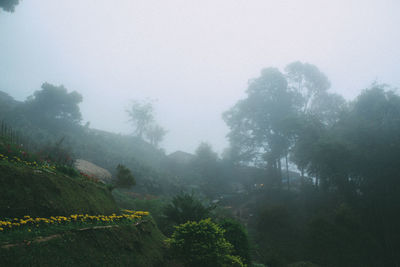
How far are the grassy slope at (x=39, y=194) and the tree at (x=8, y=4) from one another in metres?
16.3

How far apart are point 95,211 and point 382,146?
17.6 metres

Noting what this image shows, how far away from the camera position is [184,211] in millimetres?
7371

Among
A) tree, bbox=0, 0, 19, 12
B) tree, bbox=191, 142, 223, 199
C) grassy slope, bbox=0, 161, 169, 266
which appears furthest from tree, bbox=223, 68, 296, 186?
tree, bbox=0, 0, 19, 12

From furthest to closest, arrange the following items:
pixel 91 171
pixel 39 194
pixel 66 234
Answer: pixel 91 171, pixel 39 194, pixel 66 234

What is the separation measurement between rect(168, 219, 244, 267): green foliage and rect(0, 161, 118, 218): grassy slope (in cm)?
242

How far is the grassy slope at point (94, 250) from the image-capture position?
2.50 m

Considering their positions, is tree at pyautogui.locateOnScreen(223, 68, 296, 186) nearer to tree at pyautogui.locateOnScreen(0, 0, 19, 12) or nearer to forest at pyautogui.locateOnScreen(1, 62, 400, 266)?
forest at pyautogui.locateOnScreen(1, 62, 400, 266)

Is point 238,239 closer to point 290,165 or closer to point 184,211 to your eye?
point 184,211

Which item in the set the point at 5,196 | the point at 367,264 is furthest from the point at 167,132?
the point at 5,196

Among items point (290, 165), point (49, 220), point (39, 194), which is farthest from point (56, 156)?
point (290, 165)

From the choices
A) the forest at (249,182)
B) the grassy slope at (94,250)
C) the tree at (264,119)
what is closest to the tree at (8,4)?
the forest at (249,182)

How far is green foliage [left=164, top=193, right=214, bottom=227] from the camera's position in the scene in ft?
23.8

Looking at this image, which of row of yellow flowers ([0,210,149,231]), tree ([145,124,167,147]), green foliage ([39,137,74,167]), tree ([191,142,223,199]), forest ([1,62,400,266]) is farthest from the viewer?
tree ([145,124,167,147])

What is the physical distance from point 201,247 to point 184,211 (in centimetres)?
308
